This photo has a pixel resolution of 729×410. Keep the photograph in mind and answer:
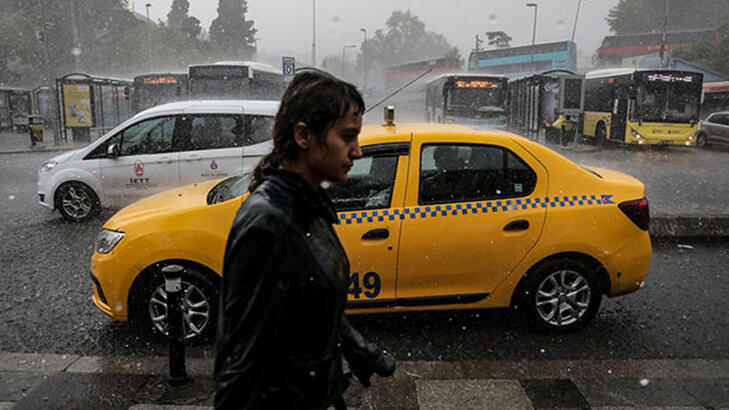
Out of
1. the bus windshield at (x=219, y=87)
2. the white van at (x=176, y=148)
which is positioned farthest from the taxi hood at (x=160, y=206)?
the bus windshield at (x=219, y=87)

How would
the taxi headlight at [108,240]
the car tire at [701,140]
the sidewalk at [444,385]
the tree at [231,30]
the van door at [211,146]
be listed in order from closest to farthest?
the sidewalk at [444,385], the taxi headlight at [108,240], the van door at [211,146], the car tire at [701,140], the tree at [231,30]

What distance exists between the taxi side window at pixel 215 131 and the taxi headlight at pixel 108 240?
13.6 ft

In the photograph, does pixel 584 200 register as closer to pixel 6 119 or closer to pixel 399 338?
pixel 399 338

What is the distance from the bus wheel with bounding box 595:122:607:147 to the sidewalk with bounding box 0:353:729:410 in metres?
21.7

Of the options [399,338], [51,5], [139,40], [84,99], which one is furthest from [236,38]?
[399,338]

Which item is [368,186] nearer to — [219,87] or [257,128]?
[257,128]

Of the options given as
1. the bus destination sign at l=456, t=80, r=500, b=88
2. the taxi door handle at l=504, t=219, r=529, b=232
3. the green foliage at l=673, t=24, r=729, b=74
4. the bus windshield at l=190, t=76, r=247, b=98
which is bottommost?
the taxi door handle at l=504, t=219, r=529, b=232

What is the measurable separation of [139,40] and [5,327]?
56810 mm

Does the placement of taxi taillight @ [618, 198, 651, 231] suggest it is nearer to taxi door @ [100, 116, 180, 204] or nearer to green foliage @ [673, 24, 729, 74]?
taxi door @ [100, 116, 180, 204]

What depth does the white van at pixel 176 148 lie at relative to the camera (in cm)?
864

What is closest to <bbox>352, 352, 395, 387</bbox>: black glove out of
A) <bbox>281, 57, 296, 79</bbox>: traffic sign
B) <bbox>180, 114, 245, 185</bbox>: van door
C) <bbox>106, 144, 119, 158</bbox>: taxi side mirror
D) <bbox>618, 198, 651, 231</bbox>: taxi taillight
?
<bbox>618, 198, 651, 231</bbox>: taxi taillight

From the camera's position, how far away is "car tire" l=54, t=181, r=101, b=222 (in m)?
9.20

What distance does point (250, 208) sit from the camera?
155cm

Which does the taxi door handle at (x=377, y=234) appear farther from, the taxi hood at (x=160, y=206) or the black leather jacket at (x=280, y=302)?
the black leather jacket at (x=280, y=302)
